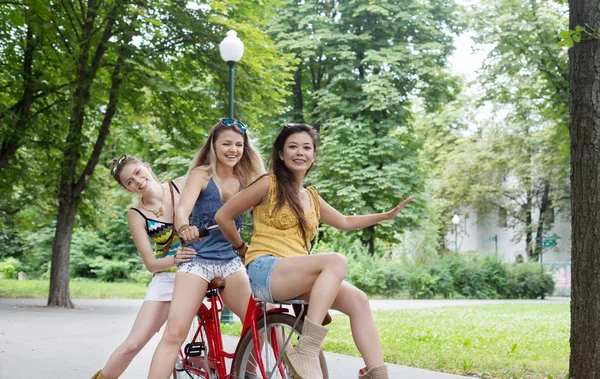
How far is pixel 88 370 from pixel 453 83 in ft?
81.4

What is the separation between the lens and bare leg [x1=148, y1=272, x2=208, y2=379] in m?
4.27

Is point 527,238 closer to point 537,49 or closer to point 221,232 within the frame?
point 537,49

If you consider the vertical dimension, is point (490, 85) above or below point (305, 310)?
above

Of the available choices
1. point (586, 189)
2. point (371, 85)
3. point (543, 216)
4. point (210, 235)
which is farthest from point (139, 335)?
point (543, 216)

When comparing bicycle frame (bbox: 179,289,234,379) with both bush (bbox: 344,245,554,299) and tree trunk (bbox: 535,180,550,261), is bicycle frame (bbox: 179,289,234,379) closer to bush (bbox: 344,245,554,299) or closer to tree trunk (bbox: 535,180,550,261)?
bush (bbox: 344,245,554,299)

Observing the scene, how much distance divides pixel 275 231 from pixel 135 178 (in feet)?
3.98

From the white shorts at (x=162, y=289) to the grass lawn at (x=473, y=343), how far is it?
3.99m

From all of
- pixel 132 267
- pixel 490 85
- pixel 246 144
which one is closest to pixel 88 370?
pixel 246 144

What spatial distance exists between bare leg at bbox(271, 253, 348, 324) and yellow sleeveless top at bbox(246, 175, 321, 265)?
0.48ft

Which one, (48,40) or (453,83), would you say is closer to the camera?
(48,40)

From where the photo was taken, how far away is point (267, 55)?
17312 mm

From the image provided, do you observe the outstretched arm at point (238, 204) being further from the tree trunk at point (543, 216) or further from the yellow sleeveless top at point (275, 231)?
the tree trunk at point (543, 216)

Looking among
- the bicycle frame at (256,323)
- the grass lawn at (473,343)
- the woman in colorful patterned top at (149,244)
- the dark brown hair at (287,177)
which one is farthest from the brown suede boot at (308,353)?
the grass lawn at (473,343)

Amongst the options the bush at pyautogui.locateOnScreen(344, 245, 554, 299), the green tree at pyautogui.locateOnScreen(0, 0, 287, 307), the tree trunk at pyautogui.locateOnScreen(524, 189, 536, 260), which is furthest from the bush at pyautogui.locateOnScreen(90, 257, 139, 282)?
the tree trunk at pyautogui.locateOnScreen(524, 189, 536, 260)
